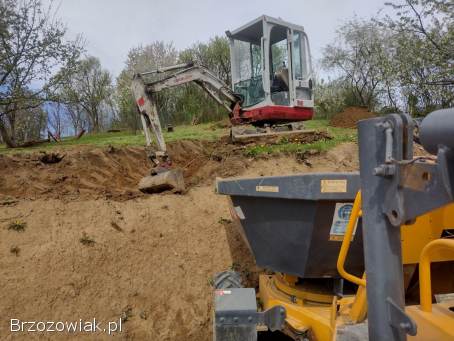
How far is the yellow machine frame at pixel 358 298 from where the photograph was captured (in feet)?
6.51

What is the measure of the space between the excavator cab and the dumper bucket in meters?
8.13

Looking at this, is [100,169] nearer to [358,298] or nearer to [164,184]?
[164,184]

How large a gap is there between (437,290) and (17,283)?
14.4 feet

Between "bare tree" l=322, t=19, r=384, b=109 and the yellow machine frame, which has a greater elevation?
"bare tree" l=322, t=19, r=384, b=109

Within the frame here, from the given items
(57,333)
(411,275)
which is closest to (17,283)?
(57,333)

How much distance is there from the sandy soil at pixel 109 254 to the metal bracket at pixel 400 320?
3595 millimetres

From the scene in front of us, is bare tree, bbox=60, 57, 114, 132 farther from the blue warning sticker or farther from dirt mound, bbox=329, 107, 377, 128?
the blue warning sticker

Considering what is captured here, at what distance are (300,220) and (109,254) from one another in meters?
3.42

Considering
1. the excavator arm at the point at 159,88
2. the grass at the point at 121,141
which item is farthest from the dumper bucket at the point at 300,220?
the grass at the point at 121,141

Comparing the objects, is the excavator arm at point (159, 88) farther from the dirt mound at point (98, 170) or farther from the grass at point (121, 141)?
the grass at point (121, 141)

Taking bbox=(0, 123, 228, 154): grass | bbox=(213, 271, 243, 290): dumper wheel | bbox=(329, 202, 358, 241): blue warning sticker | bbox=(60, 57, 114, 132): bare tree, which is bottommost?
bbox=(213, 271, 243, 290): dumper wheel

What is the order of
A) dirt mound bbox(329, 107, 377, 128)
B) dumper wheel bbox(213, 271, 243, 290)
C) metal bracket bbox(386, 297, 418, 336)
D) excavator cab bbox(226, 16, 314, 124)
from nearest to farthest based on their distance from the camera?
1. metal bracket bbox(386, 297, 418, 336)
2. dumper wheel bbox(213, 271, 243, 290)
3. excavator cab bbox(226, 16, 314, 124)
4. dirt mound bbox(329, 107, 377, 128)

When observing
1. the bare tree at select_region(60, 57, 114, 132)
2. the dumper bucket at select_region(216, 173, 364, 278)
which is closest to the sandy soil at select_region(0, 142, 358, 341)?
the dumper bucket at select_region(216, 173, 364, 278)

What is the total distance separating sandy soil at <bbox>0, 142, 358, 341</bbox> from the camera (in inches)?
194
